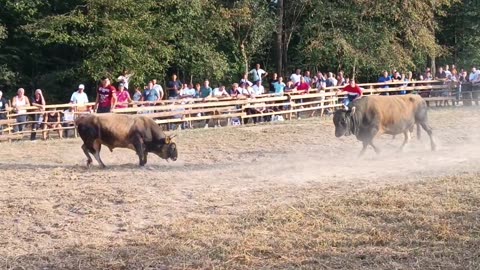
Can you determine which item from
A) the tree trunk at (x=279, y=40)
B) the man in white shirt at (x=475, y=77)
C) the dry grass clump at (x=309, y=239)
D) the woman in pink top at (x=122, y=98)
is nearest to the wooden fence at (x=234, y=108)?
the woman in pink top at (x=122, y=98)

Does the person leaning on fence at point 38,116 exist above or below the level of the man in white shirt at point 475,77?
below

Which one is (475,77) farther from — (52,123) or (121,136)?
(121,136)

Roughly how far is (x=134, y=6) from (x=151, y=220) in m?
21.2

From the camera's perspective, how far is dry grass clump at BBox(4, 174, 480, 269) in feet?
21.8

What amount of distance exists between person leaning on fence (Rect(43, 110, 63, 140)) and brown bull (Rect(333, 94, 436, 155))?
9871 millimetres

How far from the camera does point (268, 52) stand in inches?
1505

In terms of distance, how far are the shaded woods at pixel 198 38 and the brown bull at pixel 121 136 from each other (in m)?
14.3

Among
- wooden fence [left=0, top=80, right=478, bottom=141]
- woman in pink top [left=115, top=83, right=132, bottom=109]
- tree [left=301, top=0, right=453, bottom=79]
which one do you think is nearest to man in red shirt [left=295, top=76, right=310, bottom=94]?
wooden fence [left=0, top=80, right=478, bottom=141]

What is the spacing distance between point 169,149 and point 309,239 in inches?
274

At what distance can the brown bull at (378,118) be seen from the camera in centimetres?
1449

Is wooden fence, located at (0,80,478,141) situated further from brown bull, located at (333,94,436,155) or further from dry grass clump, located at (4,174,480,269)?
dry grass clump, located at (4,174,480,269)

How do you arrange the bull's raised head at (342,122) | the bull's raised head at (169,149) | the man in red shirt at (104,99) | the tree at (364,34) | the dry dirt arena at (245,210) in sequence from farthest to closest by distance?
the tree at (364,34) → the man in red shirt at (104,99) → the bull's raised head at (342,122) → the bull's raised head at (169,149) → the dry dirt arena at (245,210)

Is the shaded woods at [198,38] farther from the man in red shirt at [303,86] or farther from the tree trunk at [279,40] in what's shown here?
the man in red shirt at [303,86]

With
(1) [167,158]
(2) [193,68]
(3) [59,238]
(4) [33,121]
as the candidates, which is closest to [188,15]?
(2) [193,68]
